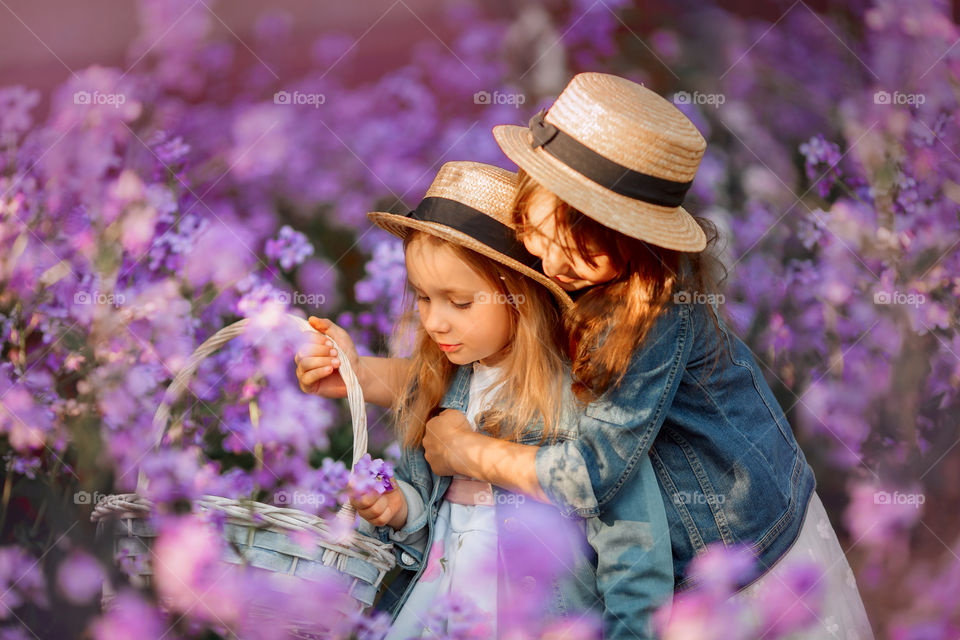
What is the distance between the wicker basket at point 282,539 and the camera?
6.41ft

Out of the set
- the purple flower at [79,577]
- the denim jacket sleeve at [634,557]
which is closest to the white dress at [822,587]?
the denim jacket sleeve at [634,557]

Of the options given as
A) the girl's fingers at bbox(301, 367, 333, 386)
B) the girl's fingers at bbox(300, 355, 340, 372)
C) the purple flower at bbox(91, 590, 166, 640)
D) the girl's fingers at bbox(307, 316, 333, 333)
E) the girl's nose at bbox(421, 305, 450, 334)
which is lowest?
the purple flower at bbox(91, 590, 166, 640)

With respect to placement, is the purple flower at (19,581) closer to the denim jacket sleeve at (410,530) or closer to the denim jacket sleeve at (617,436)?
the denim jacket sleeve at (410,530)

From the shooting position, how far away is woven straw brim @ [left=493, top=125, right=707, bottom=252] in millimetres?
1896

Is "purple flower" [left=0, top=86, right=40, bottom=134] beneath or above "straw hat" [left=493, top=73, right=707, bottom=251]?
beneath

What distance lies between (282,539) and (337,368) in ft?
1.61

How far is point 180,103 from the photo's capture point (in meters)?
2.88

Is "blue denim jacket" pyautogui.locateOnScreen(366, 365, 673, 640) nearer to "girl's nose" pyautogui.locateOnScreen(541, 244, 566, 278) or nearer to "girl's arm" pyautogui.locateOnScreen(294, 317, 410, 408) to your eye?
"girl's nose" pyautogui.locateOnScreen(541, 244, 566, 278)

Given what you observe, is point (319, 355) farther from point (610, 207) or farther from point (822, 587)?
point (822, 587)

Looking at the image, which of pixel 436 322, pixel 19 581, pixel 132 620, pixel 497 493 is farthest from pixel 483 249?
pixel 19 581

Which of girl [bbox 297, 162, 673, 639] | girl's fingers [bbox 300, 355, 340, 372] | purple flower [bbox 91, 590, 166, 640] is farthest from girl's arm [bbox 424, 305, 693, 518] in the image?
purple flower [bbox 91, 590, 166, 640]

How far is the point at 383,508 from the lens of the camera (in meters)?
2.11

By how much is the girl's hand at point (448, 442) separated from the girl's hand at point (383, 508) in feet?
0.36

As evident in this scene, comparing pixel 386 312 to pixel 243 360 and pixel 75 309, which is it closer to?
pixel 243 360
